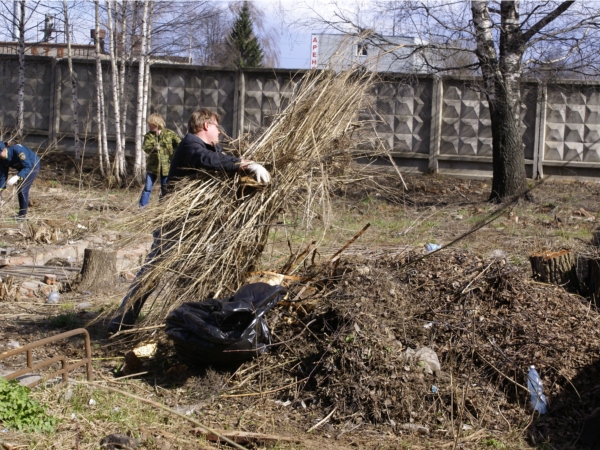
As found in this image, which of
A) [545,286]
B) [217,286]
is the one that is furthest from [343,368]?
[545,286]

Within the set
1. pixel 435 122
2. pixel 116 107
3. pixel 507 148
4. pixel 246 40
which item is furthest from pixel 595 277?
pixel 246 40

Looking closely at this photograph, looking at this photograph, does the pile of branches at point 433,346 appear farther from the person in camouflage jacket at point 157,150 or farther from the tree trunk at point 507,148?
the tree trunk at point 507,148

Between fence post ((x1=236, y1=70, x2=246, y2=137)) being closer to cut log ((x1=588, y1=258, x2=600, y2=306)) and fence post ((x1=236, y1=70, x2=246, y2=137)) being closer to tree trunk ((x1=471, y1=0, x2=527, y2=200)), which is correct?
tree trunk ((x1=471, y1=0, x2=527, y2=200))

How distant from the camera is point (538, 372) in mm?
4230

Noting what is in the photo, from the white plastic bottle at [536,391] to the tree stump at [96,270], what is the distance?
14.7 ft

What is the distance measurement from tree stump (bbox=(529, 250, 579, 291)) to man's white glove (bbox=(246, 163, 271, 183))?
2.37 m

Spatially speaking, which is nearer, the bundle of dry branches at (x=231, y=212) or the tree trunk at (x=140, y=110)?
the bundle of dry branches at (x=231, y=212)

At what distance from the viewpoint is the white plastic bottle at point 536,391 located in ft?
13.3

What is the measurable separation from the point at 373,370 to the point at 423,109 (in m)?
10.5

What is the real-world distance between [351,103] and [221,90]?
10047 millimetres

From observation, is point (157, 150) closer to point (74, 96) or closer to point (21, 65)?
point (74, 96)

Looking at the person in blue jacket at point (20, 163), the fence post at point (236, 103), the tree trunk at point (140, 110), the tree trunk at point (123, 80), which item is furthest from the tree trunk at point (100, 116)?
the person in blue jacket at point (20, 163)

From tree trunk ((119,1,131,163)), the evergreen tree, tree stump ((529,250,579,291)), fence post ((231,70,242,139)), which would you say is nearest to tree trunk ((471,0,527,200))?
tree stump ((529,250,579,291))

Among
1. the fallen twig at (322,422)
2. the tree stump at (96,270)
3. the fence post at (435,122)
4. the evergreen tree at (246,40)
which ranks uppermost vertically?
the evergreen tree at (246,40)
